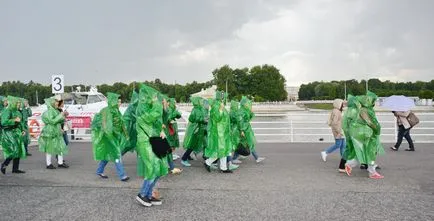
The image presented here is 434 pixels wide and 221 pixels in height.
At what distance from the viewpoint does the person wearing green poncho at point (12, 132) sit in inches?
307

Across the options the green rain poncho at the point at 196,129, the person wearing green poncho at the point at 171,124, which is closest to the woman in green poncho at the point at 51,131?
the person wearing green poncho at the point at 171,124

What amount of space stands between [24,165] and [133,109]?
11.6ft

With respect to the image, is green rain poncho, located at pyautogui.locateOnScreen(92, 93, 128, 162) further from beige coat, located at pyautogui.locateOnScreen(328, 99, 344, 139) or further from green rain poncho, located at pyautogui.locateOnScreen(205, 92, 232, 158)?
beige coat, located at pyautogui.locateOnScreen(328, 99, 344, 139)

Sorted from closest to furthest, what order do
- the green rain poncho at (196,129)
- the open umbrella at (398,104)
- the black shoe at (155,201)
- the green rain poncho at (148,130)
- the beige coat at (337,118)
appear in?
the green rain poncho at (148,130), the black shoe at (155,201), the green rain poncho at (196,129), the beige coat at (337,118), the open umbrella at (398,104)

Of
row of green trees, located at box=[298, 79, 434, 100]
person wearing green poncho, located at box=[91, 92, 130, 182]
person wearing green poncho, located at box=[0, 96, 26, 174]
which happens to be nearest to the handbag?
person wearing green poncho, located at box=[91, 92, 130, 182]

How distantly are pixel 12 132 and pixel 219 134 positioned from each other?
4.28m

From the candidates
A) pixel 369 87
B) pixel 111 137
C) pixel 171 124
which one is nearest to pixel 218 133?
pixel 171 124

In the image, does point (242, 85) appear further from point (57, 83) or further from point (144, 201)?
point (144, 201)

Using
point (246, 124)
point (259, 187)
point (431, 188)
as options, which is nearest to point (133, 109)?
point (246, 124)

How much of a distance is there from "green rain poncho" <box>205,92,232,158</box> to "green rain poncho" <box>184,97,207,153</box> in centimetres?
65

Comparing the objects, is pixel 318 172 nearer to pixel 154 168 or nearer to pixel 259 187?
pixel 259 187

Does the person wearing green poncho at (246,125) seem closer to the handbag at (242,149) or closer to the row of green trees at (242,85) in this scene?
the handbag at (242,149)

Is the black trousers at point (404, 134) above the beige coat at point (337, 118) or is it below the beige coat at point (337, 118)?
below

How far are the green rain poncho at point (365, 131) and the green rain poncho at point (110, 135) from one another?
439 centimetres
